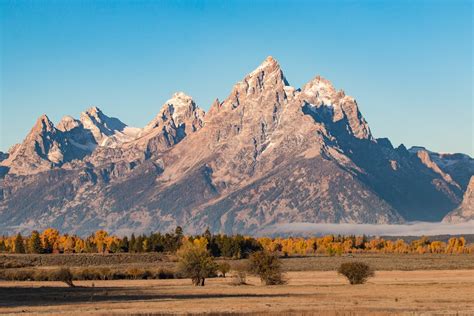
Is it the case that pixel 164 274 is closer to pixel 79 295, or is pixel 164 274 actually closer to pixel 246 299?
pixel 79 295

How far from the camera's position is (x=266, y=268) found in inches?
5782

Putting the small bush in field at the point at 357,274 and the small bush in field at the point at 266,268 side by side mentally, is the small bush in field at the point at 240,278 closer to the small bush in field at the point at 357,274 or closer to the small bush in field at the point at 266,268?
the small bush in field at the point at 266,268

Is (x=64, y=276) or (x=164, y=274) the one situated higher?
(x=64, y=276)

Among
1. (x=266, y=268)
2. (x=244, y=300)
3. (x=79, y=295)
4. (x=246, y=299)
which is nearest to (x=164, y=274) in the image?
(x=266, y=268)

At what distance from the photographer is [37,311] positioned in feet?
292

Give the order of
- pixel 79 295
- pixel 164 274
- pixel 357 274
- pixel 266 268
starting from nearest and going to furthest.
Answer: pixel 79 295, pixel 357 274, pixel 266 268, pixel 164 274

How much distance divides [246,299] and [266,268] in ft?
134

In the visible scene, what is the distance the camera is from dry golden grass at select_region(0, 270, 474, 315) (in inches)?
3536

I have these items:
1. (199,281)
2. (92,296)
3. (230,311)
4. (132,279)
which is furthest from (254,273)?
(230,311)

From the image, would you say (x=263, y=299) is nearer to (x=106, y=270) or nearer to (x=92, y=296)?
(x=92, y=296)

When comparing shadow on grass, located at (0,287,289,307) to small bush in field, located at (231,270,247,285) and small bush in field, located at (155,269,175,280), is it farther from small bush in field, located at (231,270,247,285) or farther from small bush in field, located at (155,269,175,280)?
small bush in field, located at (155,269,175,280)

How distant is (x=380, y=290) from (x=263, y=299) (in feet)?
73.6

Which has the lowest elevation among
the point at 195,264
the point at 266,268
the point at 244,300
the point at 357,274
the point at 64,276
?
the point at 244,300

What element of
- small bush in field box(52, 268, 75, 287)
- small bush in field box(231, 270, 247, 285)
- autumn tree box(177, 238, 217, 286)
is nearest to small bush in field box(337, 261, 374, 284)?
small bush in field box(231, 270, 247, 285)
